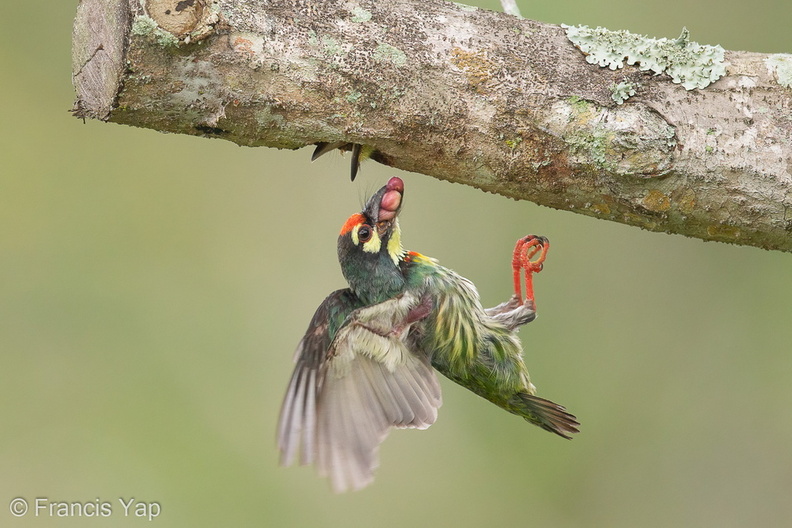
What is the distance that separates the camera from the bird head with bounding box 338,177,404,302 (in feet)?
9.02

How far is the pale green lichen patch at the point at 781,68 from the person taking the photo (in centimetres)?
210

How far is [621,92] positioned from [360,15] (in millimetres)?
695

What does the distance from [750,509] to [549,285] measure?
1.71m

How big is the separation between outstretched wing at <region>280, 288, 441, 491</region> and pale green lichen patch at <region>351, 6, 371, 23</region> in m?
0.87

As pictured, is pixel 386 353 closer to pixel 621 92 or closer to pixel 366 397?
pixel 366 397

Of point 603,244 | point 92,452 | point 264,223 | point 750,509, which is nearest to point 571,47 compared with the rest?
point 603,244

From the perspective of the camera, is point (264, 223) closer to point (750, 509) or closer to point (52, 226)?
point (52, 226)

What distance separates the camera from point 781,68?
6.95 ft

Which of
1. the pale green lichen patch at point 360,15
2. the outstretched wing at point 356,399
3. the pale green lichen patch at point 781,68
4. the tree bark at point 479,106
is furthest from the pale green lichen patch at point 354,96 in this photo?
the pale green lichen patch at point 781,68

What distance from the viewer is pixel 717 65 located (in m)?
2.11

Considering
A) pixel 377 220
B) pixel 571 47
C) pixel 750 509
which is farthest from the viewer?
pixel 750 509

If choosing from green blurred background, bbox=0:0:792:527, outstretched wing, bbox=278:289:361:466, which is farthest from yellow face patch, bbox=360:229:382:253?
green blurred background, bbox=0:0:792:527

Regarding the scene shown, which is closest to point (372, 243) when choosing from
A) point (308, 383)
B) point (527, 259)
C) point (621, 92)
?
point (308, 383)

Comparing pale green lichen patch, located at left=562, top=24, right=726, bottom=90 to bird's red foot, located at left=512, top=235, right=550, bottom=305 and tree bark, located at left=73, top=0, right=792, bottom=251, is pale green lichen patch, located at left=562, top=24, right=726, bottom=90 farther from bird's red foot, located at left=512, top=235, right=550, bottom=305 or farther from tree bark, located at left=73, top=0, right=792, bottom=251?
bird's red foot, located at left=512, top=235, right=550, bottom=305
